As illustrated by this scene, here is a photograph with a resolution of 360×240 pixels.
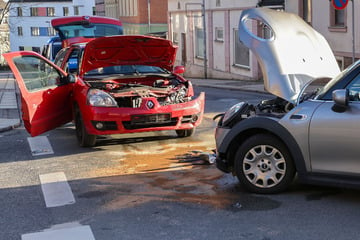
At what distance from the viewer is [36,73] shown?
988 cm

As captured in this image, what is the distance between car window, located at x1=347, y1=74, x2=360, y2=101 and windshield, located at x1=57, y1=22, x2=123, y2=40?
15.3 m

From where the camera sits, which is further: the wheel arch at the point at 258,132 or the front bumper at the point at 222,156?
the front bumper at the point at 222,156

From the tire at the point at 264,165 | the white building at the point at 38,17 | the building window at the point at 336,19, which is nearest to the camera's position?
the tire at the point at 264,165

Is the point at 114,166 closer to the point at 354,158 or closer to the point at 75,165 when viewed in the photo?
the point at 75,165

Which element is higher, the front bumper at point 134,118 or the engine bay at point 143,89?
the engine bay at point 143,89

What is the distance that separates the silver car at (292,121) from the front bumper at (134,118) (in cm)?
271

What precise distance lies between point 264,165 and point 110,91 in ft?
13.5

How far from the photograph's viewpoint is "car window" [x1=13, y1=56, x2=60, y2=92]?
9422mm

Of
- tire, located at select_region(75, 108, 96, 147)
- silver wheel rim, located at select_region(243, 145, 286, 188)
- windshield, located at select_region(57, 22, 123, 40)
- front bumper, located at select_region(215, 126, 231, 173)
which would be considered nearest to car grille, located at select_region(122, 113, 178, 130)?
tire, located at select_region(75, 108, 96, 147)

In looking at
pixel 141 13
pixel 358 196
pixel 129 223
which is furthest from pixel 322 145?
pixel 141 13

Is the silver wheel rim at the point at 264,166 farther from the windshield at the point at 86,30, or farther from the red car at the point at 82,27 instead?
the windshield at the point at 86,30

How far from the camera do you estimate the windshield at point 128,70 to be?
11289 mm

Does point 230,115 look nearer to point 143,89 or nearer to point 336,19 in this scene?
point 143,89

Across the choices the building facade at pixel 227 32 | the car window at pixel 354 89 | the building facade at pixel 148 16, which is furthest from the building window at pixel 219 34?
the car window at pixel 354 89
